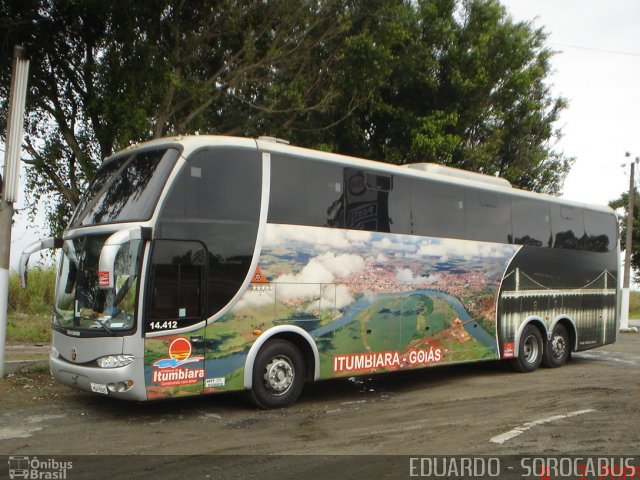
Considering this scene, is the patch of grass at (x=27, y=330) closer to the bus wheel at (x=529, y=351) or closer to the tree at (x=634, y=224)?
the bus wheel at (x=529, y=351)

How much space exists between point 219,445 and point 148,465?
104cm

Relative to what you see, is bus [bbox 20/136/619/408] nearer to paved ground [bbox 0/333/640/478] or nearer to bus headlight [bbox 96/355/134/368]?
bus headlight [bbox 96/355/134/368]

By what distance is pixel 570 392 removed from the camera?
36.4ft

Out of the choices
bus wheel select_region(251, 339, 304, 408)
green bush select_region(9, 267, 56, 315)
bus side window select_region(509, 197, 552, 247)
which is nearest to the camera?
bus wheel select_region(251, 339, 304, 408)

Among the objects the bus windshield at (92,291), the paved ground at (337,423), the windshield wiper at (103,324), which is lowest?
the paved ground at (337,423)

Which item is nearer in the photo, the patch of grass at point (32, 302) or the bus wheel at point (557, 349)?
the bus wheel at point (557, 349)

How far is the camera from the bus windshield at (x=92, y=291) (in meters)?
8.18

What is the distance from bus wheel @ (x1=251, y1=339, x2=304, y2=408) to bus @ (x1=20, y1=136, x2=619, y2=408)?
0.07ft

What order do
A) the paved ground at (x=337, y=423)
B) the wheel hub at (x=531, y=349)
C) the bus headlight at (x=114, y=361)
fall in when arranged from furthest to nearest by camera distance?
the wheel hub at (x=531, y=349), the bus headlight at (x=114, y=361), the paved ground at (x=337, y=423)

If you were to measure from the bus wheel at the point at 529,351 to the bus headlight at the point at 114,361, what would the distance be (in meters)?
8.43

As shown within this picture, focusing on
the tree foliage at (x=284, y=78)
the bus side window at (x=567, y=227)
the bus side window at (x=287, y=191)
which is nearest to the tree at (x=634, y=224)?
the tree foliage at (x=284, y=78)

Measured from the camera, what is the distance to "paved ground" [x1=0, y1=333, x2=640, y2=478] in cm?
713

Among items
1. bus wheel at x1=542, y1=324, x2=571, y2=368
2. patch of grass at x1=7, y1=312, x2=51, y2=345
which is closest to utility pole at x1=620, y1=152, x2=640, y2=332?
bus wheel at x1=542, y1=324, x2=571, y2=368

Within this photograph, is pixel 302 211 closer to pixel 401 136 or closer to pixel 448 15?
pixel 401 136
